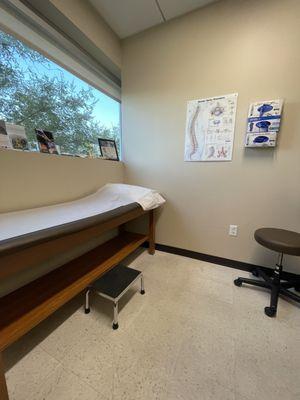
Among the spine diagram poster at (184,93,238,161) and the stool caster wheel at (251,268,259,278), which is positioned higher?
the spine diagram poster at (184,93,238,161)

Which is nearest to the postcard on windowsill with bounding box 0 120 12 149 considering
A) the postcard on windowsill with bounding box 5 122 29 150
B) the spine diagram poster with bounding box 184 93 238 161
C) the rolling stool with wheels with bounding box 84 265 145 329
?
the postcard on windowsill with bounding box 5 122 29 150

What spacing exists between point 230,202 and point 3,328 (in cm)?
193

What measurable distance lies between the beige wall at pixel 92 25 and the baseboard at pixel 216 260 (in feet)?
7.64

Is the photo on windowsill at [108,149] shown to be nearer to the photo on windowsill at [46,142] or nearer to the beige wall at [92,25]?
the photo on windowsill at [46,142]

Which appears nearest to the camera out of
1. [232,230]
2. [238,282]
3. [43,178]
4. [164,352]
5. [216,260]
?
[164,352]

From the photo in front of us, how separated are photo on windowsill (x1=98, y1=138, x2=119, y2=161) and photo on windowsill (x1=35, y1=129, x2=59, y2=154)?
63 centimetres

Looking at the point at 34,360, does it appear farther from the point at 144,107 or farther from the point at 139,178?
the point at 144,107

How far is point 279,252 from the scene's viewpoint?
135 cm

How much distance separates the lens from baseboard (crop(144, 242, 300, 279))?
1.75 meters

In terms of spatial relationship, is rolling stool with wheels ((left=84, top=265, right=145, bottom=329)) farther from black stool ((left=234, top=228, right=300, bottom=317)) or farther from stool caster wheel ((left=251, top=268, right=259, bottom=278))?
stool caster wheel ((left=251, top=268, right=259, bottom=278))

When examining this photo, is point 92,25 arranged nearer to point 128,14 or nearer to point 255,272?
point 128,14

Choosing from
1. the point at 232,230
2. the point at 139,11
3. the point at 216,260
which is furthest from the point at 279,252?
the point at 139,11

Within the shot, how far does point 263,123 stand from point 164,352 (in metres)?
1.88

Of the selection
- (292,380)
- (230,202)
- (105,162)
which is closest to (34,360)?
(292,380)
